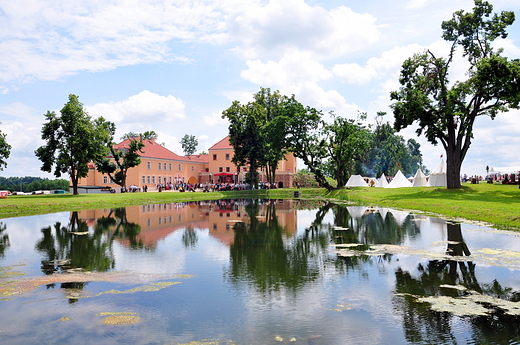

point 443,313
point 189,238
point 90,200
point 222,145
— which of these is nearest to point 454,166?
point 189,238

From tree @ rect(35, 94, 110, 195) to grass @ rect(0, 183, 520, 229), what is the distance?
33.5ft

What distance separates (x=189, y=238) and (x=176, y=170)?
63.3 metres

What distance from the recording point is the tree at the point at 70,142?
48784 millimetres

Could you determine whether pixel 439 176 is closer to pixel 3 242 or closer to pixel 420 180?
pixel 420 180

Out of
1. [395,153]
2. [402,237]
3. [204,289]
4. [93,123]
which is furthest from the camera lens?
[395,153]

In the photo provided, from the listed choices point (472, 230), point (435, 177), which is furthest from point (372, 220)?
point (435, 177)

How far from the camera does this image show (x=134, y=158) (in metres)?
57.9

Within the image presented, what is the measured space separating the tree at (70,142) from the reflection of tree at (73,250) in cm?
3150

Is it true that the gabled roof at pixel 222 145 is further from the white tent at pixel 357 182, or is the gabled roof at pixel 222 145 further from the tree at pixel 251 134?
the white tent at pixel 357 182

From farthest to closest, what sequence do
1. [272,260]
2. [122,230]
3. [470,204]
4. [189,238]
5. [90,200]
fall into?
[90,200], [470,204], [122,230], [189,238], [272,260]

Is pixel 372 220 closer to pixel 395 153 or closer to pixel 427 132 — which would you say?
pixel 427 132

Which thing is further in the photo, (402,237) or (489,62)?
(489,62)

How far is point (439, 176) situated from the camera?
48719mm

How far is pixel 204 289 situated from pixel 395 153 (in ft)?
260
